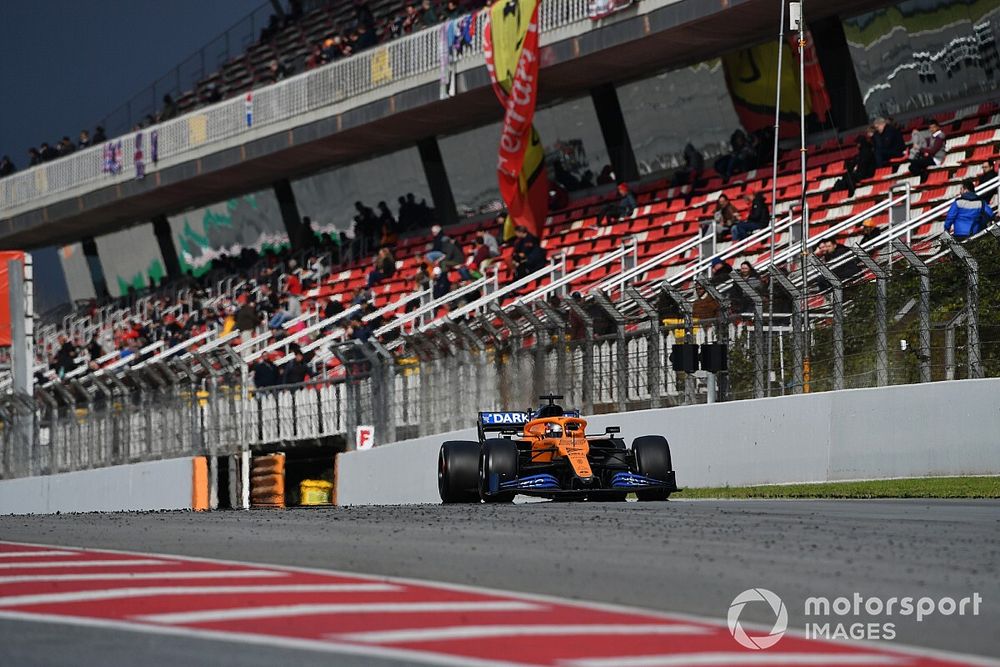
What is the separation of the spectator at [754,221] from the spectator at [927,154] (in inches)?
90.5

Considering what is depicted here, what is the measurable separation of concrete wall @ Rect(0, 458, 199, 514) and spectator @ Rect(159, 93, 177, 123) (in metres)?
19.7

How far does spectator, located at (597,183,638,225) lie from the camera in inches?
1222

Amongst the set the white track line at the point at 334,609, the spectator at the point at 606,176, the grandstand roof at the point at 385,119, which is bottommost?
the white track line at the point at 334,609

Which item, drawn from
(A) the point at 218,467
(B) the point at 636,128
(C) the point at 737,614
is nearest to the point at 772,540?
(C) the point at 737,614

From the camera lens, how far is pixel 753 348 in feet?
61.2

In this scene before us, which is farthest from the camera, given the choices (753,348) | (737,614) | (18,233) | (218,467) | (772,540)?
(18,233)

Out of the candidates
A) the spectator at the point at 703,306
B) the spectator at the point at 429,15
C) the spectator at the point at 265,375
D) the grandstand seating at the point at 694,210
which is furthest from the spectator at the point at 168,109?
the spectator at the point at 703,306

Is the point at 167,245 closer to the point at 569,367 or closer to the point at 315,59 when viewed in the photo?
the point at 315,59

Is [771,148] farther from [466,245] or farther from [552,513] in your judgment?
[552,513]

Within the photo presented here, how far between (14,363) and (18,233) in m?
22.6

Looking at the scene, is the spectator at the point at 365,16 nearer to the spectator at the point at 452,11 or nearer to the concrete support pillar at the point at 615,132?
the spectator at the point at 452,11

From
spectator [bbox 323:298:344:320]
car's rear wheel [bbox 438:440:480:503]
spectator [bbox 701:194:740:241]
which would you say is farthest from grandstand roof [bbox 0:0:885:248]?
car's rear wheel [bbox 438:440:480:503]

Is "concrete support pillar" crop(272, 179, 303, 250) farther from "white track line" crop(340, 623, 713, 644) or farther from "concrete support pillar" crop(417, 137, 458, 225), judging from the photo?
"white track line" crop(340, 623, 713, 644)

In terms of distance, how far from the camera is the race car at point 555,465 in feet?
51.3
